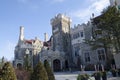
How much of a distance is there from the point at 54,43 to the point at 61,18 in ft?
18.7

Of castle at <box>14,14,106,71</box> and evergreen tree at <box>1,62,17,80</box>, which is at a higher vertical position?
castle at <box>14,14,106,71</box>

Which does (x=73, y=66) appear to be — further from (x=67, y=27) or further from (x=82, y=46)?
(x=67, y=27)

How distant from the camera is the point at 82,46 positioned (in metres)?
39.2

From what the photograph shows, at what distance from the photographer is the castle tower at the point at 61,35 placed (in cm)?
4388

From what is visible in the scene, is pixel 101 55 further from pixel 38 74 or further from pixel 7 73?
pixel 7 73

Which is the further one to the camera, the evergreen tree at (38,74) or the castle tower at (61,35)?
the castle tower at (61,35)

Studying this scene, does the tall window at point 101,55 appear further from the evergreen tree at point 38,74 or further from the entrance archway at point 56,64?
the evergreen tree at point 38,74

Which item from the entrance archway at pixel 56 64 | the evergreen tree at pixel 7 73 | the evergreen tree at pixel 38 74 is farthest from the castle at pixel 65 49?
the evergreen tree at pixel 7 73

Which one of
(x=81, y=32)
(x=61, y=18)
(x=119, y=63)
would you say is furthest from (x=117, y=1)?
(x=119, y=63)

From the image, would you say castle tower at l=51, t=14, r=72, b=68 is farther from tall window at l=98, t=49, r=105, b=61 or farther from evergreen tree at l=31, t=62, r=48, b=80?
evergreen tree at l=31, t=62, r=48, b=80

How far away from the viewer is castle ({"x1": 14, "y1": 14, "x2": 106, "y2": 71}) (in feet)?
125

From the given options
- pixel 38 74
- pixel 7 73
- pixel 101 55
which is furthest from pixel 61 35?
pixel 7 73

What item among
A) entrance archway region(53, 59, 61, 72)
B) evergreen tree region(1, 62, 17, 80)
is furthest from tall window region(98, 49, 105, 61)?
evergreen tree region(1, 62, 17, 80)

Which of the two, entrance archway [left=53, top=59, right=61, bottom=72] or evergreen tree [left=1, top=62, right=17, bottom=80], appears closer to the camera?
evergreen tree [left=1, top=62, right=17, bottom=80]
